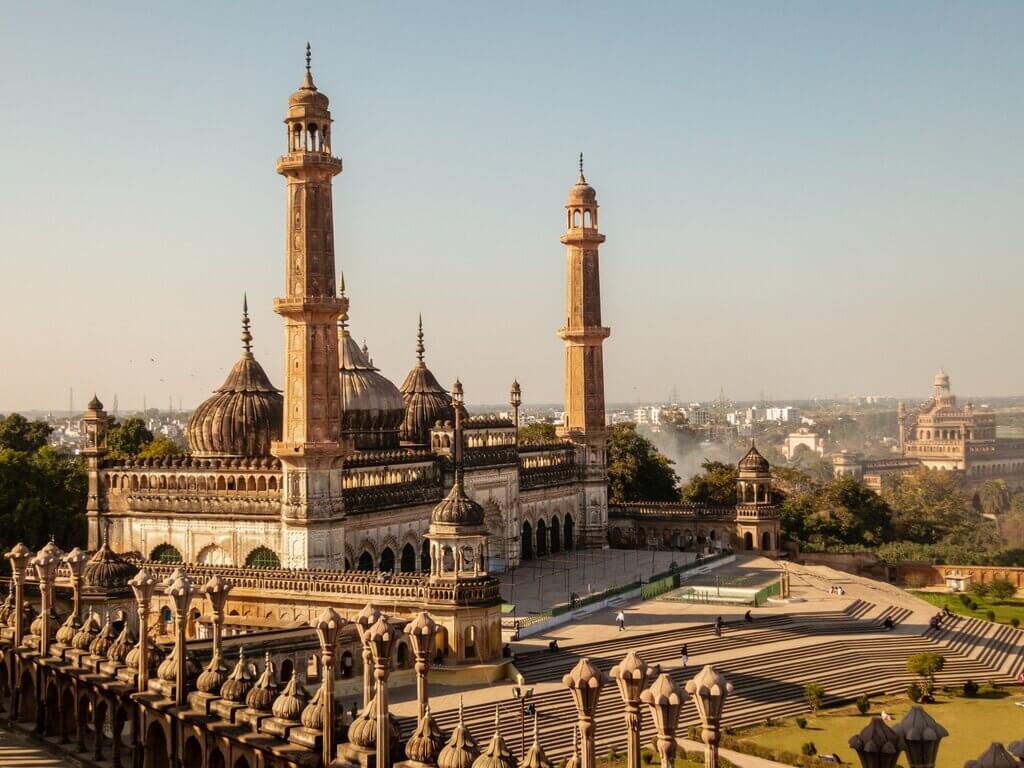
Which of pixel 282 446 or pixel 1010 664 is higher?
pixel 282 446

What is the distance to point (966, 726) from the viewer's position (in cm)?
2864

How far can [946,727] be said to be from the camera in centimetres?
2727

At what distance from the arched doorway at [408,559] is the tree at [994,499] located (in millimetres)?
71146

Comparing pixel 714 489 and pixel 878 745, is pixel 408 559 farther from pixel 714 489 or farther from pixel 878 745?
pixel 878 745

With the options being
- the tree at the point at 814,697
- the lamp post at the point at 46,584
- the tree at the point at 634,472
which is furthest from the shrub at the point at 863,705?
the tree at the point at 634,472

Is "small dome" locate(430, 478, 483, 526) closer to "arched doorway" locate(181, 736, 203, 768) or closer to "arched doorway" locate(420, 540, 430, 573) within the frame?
"arched doorway" locate(420, 540, 430, 573)

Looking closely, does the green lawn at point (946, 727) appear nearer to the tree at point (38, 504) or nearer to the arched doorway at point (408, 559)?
the arched doorway at point (408, 559)

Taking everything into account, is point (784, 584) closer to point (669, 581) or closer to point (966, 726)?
point (669, 581)

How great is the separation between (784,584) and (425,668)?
2456 centimetres

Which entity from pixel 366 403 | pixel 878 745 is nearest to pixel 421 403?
pixel 366 403

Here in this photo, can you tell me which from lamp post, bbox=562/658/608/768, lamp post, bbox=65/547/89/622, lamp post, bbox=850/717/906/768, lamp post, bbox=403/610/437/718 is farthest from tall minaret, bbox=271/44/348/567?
lamp post, bbox=850/717/906/768

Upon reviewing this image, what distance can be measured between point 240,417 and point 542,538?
1357 centimetres

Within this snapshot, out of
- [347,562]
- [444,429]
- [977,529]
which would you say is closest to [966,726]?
[347,562]

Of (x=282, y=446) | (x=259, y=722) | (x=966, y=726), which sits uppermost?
(x=282, y=446)
